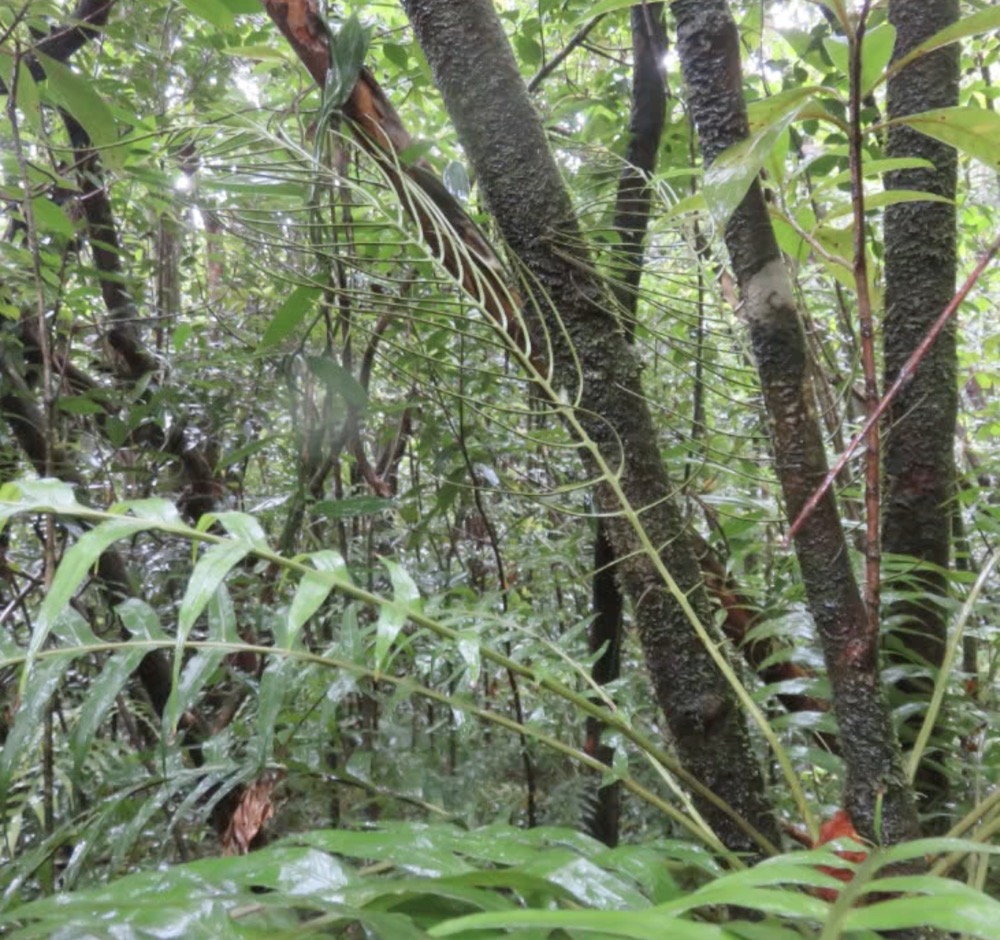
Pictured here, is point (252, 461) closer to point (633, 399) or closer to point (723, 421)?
point (723, 421)

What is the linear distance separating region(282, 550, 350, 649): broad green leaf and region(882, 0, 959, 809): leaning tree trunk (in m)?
0.55

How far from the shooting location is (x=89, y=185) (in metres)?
1.71

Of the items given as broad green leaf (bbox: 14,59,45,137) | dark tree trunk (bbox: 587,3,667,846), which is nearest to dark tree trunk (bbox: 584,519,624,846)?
dark tree trunk (bbox: 587,3,667,846)

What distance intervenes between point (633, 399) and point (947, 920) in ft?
1.61

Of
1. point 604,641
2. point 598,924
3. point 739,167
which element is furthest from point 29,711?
point 604,641

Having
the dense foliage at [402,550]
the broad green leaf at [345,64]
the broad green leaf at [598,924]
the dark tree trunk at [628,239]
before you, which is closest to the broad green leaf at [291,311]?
the dense foliage at [402,550]

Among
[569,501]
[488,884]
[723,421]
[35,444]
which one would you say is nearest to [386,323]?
[569,501]

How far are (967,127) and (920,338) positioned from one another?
0.34 metres

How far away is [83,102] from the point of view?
852mm

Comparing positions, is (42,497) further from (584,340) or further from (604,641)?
(604,641)

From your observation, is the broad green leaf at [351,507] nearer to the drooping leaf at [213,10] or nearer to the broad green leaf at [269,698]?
the broad green leaf at [269,698]

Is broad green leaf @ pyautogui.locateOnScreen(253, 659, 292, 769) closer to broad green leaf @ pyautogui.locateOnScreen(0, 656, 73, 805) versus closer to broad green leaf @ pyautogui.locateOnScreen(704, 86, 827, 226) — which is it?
broad green leaf @ pyautogui.locateOnScreen(0, 656, 73, 805)

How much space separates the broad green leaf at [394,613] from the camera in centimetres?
49

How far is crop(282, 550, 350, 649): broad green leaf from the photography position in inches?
19.1
